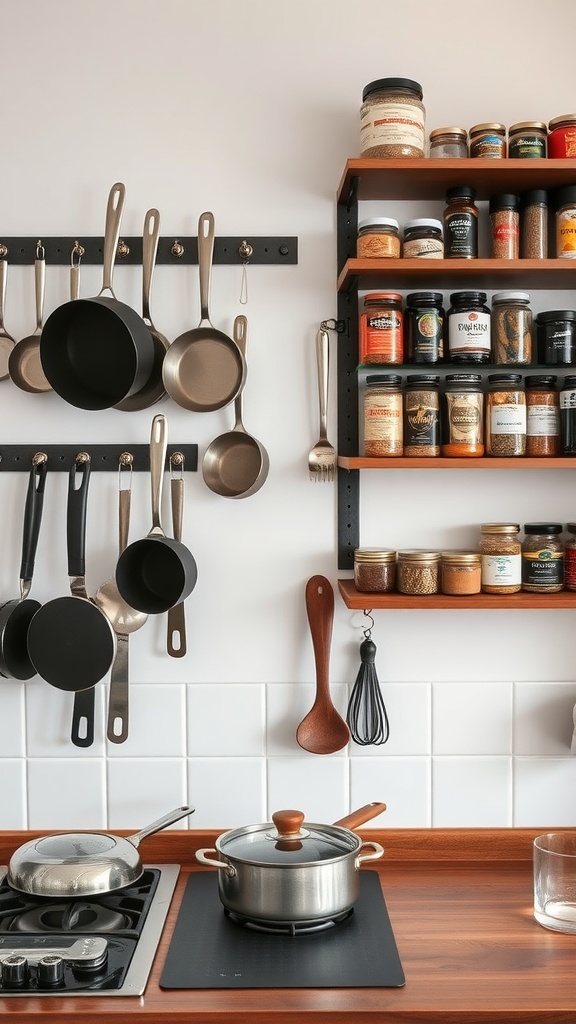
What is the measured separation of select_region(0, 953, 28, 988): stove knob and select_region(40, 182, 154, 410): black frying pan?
0.87 m

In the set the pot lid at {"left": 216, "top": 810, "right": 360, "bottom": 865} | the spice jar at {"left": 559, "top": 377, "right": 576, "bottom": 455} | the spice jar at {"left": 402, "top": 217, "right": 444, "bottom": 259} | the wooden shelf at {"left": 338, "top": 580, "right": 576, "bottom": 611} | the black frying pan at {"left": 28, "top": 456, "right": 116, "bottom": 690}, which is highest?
the spice jar at {"left": 402, "top": 217, "right": 444, "bottom": 259}

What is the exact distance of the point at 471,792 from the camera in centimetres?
179

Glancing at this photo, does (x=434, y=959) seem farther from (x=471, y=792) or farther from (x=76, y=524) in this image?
(x=76, y=524)

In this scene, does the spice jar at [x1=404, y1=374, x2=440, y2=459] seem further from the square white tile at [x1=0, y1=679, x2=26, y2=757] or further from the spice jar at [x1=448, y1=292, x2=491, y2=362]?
the square white tile at [x1=0, y1=679, x2=26, y2=757]

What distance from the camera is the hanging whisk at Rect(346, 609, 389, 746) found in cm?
175

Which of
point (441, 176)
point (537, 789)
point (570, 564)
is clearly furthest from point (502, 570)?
point (441, 176)

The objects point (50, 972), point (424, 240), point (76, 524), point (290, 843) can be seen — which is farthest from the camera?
point (76, 524)

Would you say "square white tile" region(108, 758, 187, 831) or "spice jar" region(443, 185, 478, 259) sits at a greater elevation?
"spice jar" region(443, 185, 478, 259)

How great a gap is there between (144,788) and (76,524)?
0.52 meters

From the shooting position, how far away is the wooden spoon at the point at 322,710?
1750 millimetres

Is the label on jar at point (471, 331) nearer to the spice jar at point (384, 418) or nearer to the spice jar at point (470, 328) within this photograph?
the spice jar at point (470, 328)

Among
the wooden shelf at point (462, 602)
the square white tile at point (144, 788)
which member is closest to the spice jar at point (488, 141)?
the wooden shelf at point (462, 602)

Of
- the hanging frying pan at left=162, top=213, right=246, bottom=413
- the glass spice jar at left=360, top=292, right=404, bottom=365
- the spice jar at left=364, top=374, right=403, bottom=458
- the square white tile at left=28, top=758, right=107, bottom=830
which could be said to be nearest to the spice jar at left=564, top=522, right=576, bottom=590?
the spice jar at left=364, top=374, right=403, bottom=458

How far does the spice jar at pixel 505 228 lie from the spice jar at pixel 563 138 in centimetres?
10
